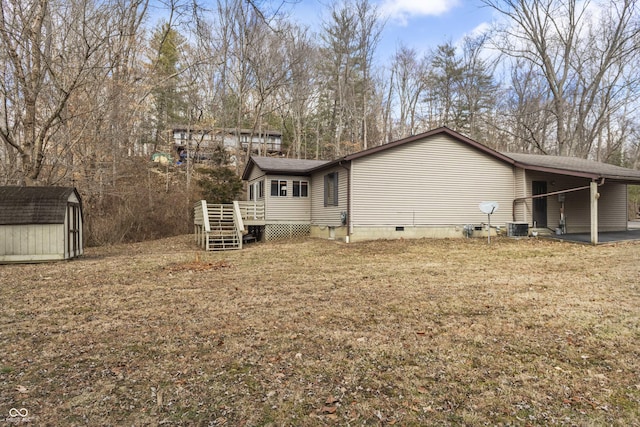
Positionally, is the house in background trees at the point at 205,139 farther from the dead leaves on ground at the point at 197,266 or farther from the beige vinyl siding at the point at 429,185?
the dead leaves on ground at the point at 197,266

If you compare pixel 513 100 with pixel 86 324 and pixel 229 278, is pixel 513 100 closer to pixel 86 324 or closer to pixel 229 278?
pixel 229 278

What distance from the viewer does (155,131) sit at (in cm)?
2725

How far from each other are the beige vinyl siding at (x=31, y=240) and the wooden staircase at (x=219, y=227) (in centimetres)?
447

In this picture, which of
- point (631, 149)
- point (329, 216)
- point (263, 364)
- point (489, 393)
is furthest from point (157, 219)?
point (631, 149)

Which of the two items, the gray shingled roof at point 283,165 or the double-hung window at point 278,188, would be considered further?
the double-hung window at point 278,188

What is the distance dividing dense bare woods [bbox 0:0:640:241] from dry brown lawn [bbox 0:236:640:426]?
949cm

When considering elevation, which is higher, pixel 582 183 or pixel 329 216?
pixel 582 183

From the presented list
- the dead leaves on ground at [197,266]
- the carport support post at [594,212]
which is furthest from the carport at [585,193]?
the dead leaves on ground at [197,266]

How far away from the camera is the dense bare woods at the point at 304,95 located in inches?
592

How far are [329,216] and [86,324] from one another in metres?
11.5

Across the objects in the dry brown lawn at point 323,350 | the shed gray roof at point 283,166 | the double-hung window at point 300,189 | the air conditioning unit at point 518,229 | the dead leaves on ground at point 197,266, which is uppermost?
the shed gray roof at point 283,166

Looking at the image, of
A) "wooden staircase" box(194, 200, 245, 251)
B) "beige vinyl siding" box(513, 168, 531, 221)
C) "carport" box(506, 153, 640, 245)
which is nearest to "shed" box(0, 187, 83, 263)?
"wooden staircase" box(194, 200, 245, 251)

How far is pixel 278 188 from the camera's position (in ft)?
56.0

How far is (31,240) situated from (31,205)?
35.5 inches
